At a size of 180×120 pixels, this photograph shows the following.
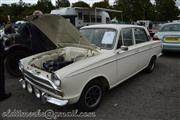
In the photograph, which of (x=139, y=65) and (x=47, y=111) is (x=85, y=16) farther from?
(x=47, y=111)

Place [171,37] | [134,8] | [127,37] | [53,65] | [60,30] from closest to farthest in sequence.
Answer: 1. [53,65]
2. [60,30]
3. [127,37]
4. [171,37]
5. [134,8]

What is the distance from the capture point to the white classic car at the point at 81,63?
9.62 feet

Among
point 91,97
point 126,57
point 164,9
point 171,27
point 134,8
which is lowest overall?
point 91,97

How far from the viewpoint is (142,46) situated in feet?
Answer: 15.5

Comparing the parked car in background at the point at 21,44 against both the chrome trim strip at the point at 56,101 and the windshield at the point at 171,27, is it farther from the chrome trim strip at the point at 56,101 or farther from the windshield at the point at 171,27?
the windshield at the point at 171,27

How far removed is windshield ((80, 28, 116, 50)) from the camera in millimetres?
3861

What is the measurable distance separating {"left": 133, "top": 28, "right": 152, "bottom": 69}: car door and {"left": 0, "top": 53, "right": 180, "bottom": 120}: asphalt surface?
1.71 ft

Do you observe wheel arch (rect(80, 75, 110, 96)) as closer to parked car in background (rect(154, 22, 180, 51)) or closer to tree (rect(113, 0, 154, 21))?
parked car in background (rect(154, 22, 180, 51))

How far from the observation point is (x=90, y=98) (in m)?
3.39

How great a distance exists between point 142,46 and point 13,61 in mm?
3872

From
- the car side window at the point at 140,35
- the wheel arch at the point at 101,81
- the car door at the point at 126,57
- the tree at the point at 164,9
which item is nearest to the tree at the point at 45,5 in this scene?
the tree at the point at 164,9

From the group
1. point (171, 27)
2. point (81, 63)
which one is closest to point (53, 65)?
point (81, 63)

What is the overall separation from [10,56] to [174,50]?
6.03m

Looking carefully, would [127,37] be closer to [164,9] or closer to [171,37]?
[171,37]
